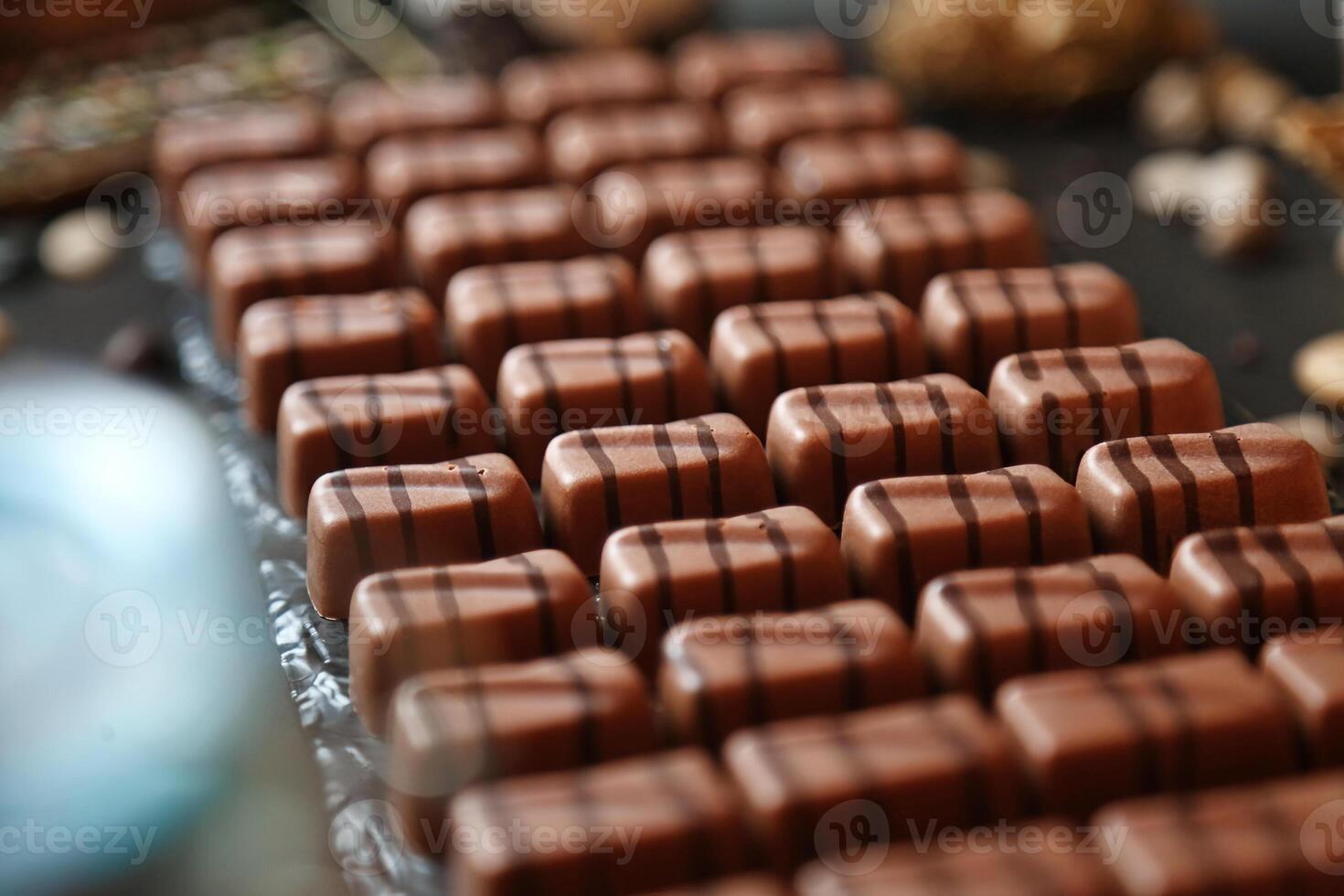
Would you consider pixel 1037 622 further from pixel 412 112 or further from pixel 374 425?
pixel 412 112

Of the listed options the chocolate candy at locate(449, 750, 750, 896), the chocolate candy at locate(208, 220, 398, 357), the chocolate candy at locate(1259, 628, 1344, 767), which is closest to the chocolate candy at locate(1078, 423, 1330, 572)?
the chocolate candy at locate(1259, 628, 1344, 767)

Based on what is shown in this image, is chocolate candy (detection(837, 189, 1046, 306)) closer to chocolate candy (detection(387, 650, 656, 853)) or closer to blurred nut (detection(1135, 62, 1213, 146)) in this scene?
blurred nut (detection(1135, 62, 1213, 146))

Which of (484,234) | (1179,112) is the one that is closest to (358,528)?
(484,234)

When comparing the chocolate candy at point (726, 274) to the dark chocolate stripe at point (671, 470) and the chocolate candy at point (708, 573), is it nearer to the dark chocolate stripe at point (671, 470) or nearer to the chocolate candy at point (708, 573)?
the dark chocolate stripe at point (671, 470)

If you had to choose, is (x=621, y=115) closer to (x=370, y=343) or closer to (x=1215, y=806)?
A: (x=370, y=343)

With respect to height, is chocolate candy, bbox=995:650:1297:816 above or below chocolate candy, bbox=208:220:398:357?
below

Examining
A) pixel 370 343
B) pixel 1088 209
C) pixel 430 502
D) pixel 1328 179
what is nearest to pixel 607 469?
pixel 430 502

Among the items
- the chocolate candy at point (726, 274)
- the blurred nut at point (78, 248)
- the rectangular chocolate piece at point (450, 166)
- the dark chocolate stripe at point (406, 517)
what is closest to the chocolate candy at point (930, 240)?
the chocolate candy at point (726, 274)
